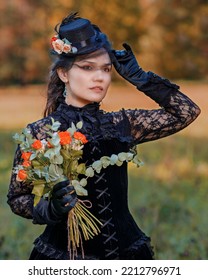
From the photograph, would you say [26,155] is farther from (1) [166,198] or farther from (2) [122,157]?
(1) [166,198]

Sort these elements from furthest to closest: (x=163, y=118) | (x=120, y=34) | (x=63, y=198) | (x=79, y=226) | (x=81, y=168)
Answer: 1. (x=120, y=34)
2. (x=163, y=118)
3. (x=79, y=226)
4. (x=81, y=168)
5. (x=63, y=198)

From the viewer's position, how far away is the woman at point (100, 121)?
147 inches

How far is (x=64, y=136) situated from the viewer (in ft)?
11.3

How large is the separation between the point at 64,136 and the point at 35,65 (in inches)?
796

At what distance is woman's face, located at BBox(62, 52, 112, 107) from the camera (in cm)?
371

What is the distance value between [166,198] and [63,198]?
4798 millimetres

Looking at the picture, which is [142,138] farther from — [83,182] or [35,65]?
[35,65]

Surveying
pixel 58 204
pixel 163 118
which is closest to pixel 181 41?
pixel 163 118

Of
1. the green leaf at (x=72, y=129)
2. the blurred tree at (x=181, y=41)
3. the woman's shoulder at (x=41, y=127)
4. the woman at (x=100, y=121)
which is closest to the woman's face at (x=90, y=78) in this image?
the woman at (x=100, y=121)

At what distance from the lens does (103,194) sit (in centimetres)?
374

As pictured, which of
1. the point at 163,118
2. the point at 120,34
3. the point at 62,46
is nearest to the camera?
the point at 62,46

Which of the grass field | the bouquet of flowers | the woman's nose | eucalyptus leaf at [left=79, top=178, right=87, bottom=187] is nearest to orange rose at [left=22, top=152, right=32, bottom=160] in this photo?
the bouquet of flowers

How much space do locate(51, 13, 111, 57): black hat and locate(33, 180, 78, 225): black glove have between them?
2.02 feet
